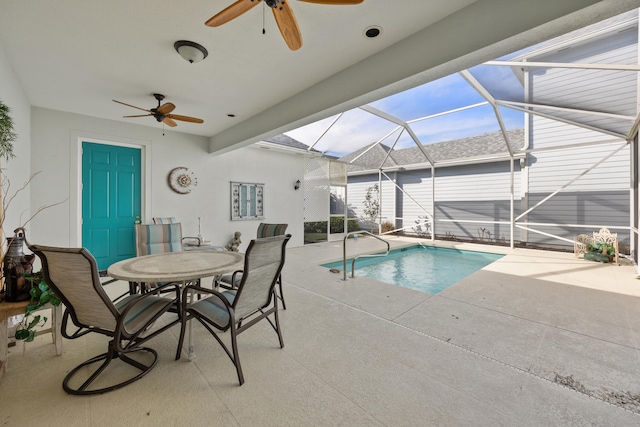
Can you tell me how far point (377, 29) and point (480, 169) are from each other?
7.49m

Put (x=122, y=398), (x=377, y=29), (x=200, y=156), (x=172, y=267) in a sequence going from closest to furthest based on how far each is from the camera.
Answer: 1. (x=122, y=398)
2. (x=172, y=267)
3. (x=377, y=29)
4. (x=200, y=156)

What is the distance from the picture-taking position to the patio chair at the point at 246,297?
1.83m

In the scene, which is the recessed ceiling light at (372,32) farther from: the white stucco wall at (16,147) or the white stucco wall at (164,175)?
the white stucco wall at (164,175)

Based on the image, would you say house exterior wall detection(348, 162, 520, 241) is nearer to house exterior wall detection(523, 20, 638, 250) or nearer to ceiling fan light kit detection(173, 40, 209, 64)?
house exterior wall detection(523, 20, 638, 250)

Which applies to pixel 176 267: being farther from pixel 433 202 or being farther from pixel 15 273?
pixel 433 202

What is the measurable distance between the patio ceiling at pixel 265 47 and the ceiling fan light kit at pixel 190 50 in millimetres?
57

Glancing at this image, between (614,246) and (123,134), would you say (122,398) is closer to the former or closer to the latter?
(123,134)

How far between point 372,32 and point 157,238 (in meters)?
3.50

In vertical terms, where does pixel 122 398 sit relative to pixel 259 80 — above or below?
below

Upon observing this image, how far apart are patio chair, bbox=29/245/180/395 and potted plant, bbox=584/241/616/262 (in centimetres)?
775

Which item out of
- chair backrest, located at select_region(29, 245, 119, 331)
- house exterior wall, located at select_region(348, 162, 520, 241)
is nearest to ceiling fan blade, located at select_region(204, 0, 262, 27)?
chair backrest, located at select_region(29, 245, 119, 331)

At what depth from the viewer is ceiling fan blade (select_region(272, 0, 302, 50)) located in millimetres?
1675

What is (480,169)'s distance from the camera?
8305 mm

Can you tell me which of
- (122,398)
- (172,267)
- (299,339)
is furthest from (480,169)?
(122,398)
